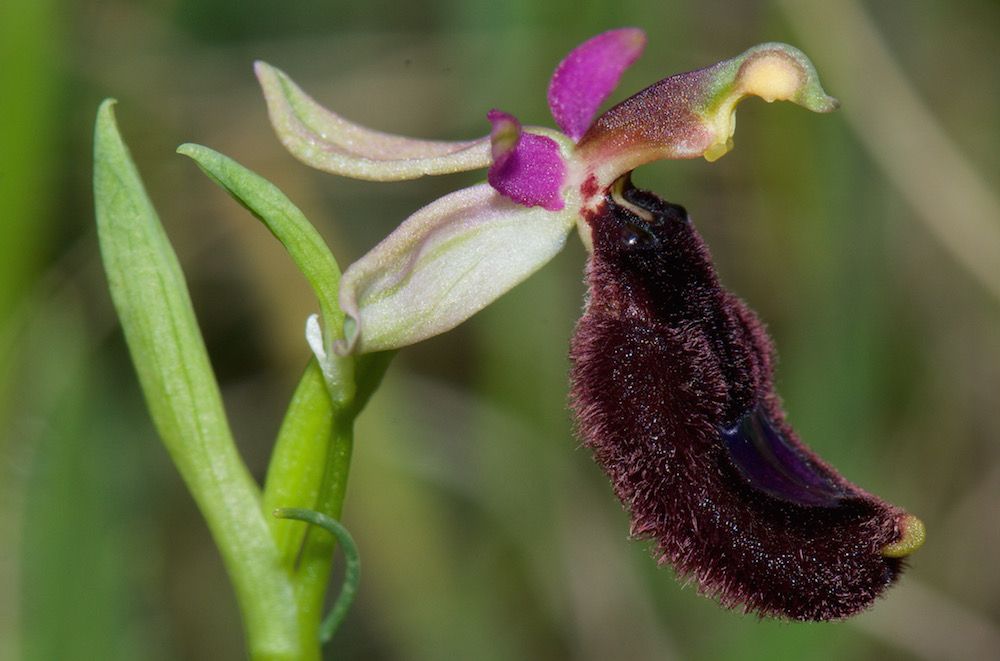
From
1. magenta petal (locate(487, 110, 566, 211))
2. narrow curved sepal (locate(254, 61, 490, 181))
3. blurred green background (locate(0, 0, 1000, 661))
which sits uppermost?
magenta petal (locate(487, 110, 566, 211))

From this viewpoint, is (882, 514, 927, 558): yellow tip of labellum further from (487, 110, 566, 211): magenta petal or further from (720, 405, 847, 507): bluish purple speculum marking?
(487, 110, 566, 211): magenta petal

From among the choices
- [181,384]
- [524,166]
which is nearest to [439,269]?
[524,166]

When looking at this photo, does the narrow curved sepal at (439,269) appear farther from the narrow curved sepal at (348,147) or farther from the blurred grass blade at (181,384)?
the blurred grass blade at (181,384)

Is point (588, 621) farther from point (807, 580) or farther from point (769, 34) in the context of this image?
point (807, 580)

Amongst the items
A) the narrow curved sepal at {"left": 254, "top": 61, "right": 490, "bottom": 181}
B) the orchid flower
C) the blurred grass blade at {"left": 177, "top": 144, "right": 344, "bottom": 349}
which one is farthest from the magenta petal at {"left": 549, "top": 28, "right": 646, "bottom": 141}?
the blurred grass blade at {"left": 177, "top": 144, "right": 344, "bottom": 349}

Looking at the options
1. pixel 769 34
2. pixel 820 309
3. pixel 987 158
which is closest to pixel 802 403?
pixel 820 309

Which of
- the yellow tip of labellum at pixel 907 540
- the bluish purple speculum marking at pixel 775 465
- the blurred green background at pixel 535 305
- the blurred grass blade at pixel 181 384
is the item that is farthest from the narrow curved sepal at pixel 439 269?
the blurred green background at pixel 535 305
